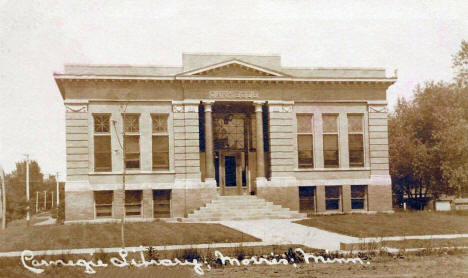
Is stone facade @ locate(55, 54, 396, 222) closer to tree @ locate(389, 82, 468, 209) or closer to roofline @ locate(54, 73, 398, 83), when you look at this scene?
roofline @ locate(54, 73, 398, 83)

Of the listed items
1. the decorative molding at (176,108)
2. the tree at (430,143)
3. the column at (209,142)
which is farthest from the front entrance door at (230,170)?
the tree at (430,143)

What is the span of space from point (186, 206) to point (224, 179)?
362 cm

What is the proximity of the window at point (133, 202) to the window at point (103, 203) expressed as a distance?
0.94 m

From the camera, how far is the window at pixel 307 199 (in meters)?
33.1

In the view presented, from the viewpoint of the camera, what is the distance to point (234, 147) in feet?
111

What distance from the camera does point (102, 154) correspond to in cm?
3106

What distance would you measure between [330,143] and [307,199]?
3.87m

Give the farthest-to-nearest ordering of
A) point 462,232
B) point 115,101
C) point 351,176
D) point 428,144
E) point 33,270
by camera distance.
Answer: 1. point 428,144
2. point 351,176
3. point 115,101
4. point 462,232
5. point 33,270

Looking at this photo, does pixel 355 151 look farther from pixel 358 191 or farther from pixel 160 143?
pixel 160 143

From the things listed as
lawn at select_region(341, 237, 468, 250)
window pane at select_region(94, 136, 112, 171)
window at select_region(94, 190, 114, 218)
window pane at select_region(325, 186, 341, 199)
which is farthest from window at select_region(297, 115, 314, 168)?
lawn at select_region(341, 237, 468, 250)

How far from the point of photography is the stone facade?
3081 cm

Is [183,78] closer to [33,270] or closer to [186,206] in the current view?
[186,206]

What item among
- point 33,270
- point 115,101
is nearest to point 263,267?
point 33,270

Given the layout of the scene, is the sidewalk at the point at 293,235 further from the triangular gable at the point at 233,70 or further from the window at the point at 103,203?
the triangular gable at the point at 233,70
